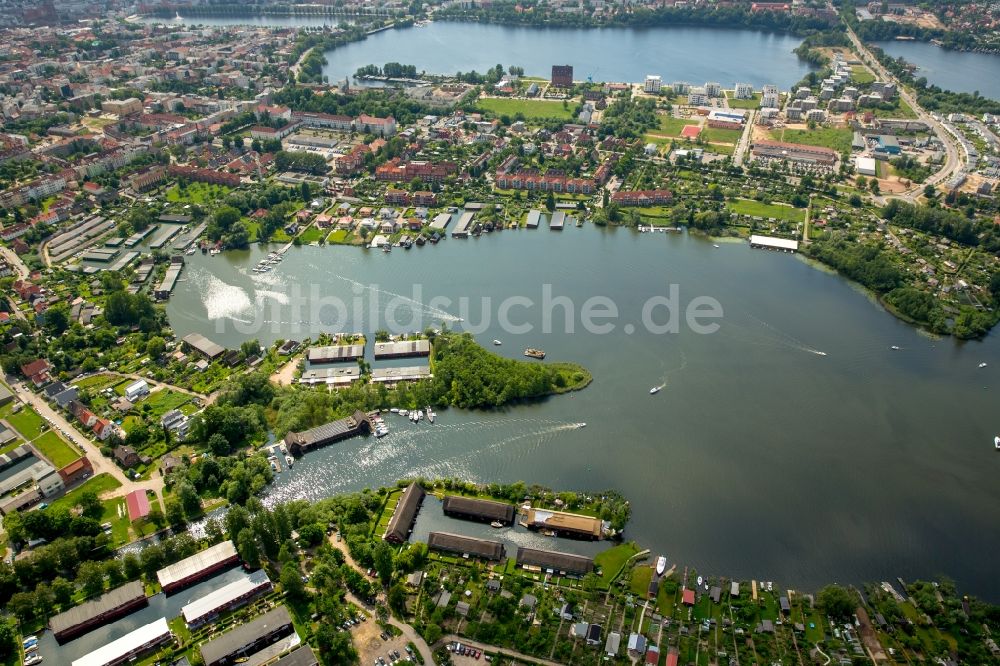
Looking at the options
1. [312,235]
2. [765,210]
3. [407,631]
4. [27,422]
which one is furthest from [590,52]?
[407,631]

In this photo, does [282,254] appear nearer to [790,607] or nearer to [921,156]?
[790,607]

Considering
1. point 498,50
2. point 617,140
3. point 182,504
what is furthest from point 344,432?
point 498,50

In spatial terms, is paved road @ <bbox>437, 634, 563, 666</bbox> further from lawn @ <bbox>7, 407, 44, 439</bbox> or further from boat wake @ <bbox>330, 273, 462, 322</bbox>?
lawn @ <bbox>7, 407, 44, 439</bbox>

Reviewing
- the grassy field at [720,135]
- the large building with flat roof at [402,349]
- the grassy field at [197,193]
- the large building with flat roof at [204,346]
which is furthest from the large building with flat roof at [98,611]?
the grassy field at [720,135]

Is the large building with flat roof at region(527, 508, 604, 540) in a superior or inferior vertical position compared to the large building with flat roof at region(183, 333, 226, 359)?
inferior

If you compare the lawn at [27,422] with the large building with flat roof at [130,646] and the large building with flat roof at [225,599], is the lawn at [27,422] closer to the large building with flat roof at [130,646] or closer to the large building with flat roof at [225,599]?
the large building with flat roof at [130,646]

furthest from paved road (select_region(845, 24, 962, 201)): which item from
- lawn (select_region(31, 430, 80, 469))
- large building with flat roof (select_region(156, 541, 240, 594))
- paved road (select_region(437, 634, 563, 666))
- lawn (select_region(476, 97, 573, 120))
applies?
lawn (select_region(31, 430, 80, 469))
